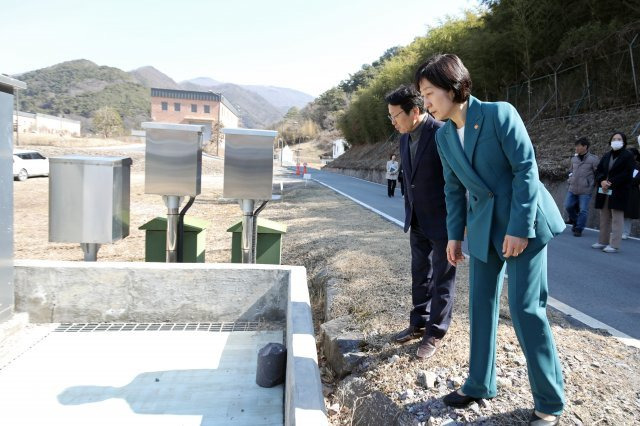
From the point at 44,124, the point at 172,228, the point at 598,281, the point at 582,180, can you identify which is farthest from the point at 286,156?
the point at 172,228

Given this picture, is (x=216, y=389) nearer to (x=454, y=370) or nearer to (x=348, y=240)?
(x=454, y=370)

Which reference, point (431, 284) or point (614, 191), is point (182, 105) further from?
point (431, 284)

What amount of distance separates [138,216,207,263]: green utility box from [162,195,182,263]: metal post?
28 centimetres

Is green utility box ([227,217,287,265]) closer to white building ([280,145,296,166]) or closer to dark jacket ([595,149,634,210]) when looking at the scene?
dark jacket ([595,149,634,210])

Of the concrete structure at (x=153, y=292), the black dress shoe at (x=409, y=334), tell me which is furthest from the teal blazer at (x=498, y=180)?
the concrete structure at (x=153, y=292)

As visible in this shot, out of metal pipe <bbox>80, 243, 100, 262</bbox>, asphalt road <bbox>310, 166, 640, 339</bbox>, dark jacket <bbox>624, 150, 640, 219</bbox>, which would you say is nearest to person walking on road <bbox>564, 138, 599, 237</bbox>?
asphalt road <bbox>310, 166, 640, 339</bbox>

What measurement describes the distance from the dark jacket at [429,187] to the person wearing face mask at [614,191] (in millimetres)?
5777

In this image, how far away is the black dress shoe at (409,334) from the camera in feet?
11.2

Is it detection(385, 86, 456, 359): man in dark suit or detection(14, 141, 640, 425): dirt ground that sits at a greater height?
detection(385, 86, 456, 359): man in dark suit

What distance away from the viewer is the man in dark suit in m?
3.08

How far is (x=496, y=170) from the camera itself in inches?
92.4

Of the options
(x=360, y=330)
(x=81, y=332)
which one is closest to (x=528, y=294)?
(x=360, y=330)

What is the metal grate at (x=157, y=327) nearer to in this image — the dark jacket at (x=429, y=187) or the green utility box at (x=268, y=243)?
the green utility box at (x=268, y=243)

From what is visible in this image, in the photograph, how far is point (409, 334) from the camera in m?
→ 3.42
